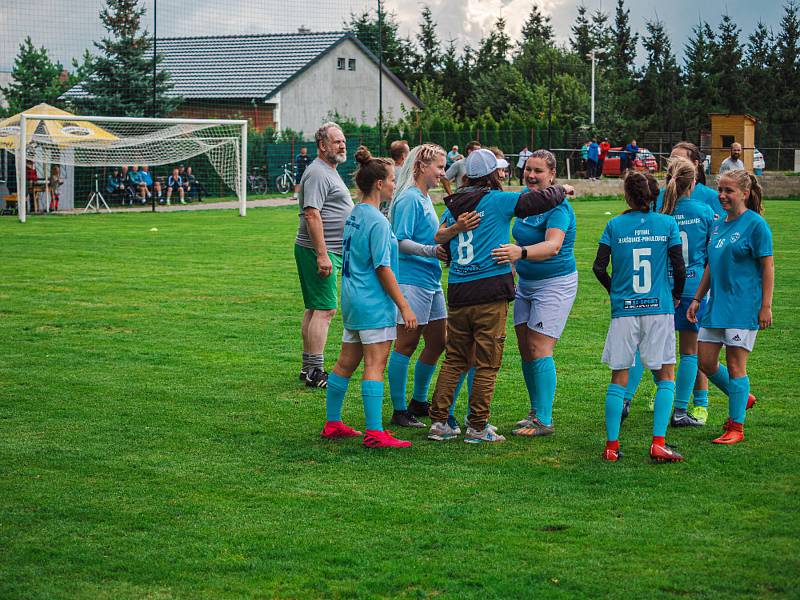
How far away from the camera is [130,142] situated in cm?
2855

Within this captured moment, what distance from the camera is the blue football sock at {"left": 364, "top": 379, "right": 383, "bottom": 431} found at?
6070 millimetres

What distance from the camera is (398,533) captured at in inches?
182

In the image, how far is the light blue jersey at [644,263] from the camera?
579cm

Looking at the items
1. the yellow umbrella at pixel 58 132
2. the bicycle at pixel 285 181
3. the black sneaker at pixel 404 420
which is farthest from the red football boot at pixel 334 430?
the bicycle at pixel 285 181

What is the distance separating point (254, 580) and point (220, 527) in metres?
0.66

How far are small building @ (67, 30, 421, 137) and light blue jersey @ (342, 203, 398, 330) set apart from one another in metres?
36.4

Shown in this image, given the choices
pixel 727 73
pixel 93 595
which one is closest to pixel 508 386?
pixel 93 595

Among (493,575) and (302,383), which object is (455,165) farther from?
(493,575)

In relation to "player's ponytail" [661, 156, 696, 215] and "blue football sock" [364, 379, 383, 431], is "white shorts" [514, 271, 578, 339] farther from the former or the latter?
"blue football sock" [364, 379, 383, 431]

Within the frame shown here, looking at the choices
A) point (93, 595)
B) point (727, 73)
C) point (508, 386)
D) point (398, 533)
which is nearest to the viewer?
point (93, 595)

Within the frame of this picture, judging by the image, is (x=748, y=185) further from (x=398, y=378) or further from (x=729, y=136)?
(x=729, y=136)

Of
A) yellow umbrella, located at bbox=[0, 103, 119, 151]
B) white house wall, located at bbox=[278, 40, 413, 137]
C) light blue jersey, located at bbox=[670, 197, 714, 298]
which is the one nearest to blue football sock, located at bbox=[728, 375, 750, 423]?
light blue jersey, located at bbox=[670, 197, 714, 298]

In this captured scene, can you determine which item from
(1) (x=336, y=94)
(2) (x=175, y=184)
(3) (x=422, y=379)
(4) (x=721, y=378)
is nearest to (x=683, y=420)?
(4) (x=721, y=378)

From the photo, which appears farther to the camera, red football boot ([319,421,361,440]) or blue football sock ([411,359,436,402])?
blue football sock ([411,359,436,402])
